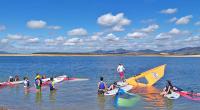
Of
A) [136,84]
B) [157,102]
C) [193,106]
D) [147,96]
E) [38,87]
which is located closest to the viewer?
[193,106]

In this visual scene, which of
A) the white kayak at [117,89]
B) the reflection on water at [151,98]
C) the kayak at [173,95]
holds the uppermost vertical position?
the white kayak at [117,89]

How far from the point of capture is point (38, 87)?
34.7m

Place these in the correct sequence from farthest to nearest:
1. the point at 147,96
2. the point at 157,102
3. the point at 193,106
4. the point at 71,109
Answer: the point at 147,96 < the point at 157,102 < the point at 193,106 < the point at 71,109

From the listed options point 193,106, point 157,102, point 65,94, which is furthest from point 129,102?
point 65,94

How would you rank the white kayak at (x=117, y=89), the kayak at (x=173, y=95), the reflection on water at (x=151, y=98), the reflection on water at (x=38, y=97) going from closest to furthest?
the reflection on water at (x=151, y=98), the reflection on water at (x=38, y=97), the kayak at (x=173, y=95), the white kayak at (x=117, y=89)

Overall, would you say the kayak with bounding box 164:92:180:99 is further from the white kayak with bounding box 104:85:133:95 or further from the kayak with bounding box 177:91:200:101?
the white kayak with bounding box 104:85:133:95

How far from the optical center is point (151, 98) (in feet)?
99.0

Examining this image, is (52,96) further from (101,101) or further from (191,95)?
(191,95)

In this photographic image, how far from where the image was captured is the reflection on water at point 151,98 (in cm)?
2641

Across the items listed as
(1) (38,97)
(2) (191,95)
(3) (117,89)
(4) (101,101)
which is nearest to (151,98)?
(3) (117,89)

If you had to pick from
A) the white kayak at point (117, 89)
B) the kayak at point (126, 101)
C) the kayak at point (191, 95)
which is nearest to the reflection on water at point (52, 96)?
the white kayak at point (117, 89)

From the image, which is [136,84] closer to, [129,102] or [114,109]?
[129,102]

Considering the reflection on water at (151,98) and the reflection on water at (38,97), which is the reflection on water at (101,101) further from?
the reflection on water at (38,97)

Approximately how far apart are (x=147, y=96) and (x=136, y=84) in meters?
Answer: 6.24
